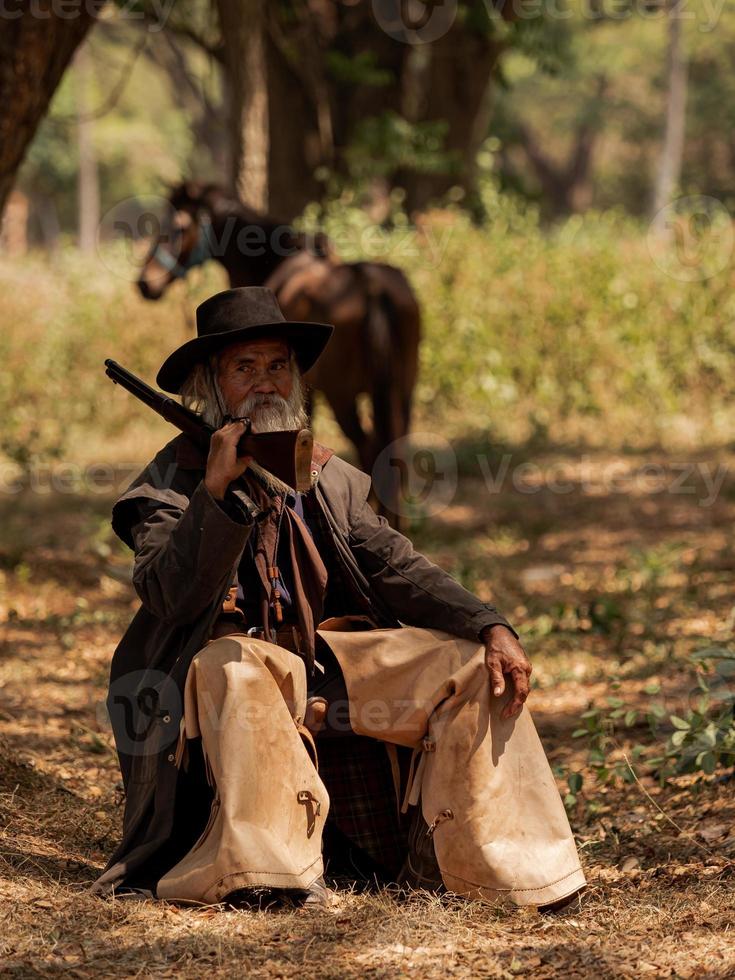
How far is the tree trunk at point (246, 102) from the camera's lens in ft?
38.0

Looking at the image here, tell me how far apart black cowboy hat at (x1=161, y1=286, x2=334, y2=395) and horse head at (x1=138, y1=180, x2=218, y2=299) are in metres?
5.71

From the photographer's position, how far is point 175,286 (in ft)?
45.0

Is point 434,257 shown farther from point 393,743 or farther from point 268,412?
point 393,743

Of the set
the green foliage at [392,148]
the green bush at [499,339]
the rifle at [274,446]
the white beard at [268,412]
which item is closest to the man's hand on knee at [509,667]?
the rifle at [274,446]

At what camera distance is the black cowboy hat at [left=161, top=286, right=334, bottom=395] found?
378 centimetres

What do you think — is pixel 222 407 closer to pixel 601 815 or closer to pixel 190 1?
pixel 601 815

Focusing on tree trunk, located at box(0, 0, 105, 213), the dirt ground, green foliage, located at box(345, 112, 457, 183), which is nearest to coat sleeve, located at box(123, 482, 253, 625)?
the dirt ground

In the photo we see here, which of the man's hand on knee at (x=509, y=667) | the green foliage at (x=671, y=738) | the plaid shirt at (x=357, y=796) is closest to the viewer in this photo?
the man's hand on knee at (x=509, y=667)

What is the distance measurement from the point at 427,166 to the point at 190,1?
5.78 meters

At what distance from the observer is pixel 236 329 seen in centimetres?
376

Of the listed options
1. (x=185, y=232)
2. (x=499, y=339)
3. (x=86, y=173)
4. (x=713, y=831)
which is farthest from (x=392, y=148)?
(x=86, y=173)

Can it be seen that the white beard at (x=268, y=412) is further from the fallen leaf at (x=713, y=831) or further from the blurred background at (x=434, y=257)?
the blurred background at (x=434, y=257)

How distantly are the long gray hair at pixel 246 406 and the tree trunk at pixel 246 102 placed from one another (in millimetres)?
8006

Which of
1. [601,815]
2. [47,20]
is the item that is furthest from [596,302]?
[601,815]
